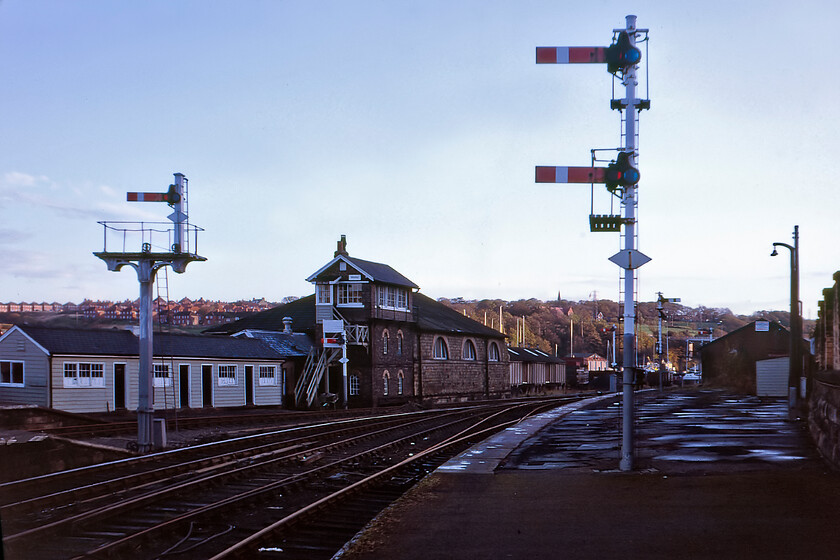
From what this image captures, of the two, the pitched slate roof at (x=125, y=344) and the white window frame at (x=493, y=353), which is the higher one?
the pitched slate roof at (x=125, y=344)

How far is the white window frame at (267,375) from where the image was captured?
40562 millimetres

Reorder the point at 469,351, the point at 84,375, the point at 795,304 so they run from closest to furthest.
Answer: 1. the point at 795,304
2. the point at 84,375
3. the point at 469,351

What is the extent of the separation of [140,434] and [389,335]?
95.8ft

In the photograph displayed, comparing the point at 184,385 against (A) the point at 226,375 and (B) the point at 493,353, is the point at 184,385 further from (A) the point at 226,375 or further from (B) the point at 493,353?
(B) the point at 493,353

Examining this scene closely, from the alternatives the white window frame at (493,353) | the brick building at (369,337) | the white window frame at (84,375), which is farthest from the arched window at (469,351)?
the white window frame at (84,375)

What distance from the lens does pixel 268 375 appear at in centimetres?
4128

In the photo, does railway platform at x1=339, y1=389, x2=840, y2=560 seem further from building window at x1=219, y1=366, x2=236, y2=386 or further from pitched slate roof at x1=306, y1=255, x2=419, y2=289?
pitched slate roof at x1=306, y1=255, x2=419, y2=289

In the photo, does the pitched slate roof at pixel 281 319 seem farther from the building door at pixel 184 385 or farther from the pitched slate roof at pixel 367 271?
the building door at pixel 184 385

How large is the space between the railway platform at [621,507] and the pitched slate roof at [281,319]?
107 ft

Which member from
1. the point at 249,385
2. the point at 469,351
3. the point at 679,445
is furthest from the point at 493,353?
the point at 679,445

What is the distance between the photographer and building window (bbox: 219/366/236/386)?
37.6 metres

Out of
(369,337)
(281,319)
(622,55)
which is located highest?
(622,55)

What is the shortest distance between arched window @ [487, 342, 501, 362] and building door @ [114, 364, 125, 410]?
3463 cm

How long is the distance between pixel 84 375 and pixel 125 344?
2.35 metres
